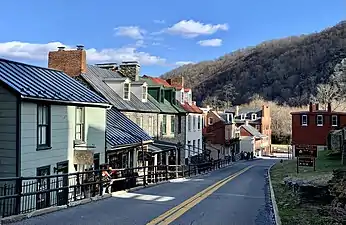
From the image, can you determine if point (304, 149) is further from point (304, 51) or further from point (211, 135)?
point (304, 51)

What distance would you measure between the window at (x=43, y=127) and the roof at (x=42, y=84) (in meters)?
0.57

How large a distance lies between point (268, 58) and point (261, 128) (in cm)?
8046

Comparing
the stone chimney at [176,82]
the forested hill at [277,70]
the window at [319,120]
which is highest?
the forested hill at [277,70]

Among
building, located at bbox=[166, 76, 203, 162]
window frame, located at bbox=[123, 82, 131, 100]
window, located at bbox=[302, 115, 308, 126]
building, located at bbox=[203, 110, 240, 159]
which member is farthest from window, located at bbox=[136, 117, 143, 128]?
building, located at bbox=[203, 110, 240, 159]

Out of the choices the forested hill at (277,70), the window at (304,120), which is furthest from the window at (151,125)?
the forested hill at (277,70)

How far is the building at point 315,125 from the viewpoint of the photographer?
62.4 m

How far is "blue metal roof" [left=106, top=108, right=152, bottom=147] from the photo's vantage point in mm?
24359

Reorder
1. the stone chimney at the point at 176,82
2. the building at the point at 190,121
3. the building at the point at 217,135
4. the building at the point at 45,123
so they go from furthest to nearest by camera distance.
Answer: the building at the point at 217,135 < the stone chimney at the point at 176,82 < the building at the point at 190,121 < the building at the point at 45,123

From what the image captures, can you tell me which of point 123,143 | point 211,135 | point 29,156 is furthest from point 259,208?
point 211,135

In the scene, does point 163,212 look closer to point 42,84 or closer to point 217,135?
point 42,84

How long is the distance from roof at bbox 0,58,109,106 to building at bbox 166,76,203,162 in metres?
27.8

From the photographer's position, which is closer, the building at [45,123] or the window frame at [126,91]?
the building at [45,123]

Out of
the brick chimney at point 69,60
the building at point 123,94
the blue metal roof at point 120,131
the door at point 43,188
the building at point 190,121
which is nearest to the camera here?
the door at point 43,188

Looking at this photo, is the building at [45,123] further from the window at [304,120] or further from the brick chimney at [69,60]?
the window at [304,120]
